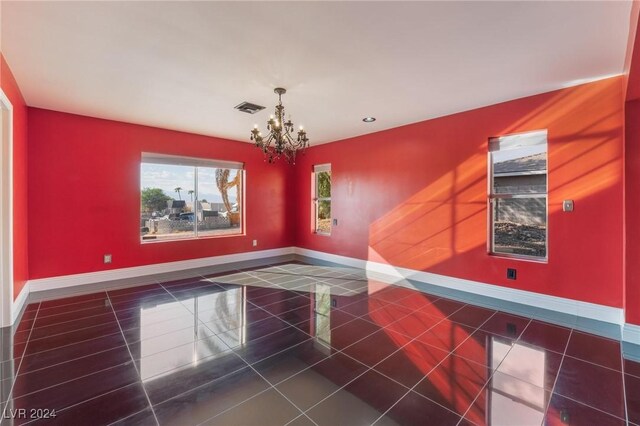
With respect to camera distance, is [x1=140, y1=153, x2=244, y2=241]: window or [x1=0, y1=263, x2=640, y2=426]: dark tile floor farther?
[x1=140, y1=153, x2=244, y2=241]: window

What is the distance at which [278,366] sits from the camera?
2.24 m

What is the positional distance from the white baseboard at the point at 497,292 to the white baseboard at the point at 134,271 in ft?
6.97

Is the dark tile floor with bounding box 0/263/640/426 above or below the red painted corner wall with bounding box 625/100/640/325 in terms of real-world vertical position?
below

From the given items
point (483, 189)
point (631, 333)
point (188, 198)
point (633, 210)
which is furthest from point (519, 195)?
point (188, 198)

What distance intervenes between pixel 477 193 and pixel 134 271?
5.41 m

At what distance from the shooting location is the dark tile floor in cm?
175

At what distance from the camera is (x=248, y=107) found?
388 cm

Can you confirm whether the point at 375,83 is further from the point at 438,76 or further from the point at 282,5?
the point at 282,5

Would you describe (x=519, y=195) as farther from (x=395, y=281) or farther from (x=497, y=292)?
(x=395, y=281)

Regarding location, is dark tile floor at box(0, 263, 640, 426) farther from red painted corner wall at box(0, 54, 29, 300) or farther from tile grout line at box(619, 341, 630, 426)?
red painted corner wall at box(0, 54, 29, 300)

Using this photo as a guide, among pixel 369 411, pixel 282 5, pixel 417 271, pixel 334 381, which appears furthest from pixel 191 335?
pixel 417 271

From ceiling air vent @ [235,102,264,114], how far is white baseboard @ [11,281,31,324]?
3279 millimetres

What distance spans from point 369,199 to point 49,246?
4959 mm

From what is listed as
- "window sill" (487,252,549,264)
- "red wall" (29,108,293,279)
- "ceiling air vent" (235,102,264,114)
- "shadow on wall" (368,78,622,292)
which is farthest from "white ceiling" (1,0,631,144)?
"window sill" (487,252,549,264)
